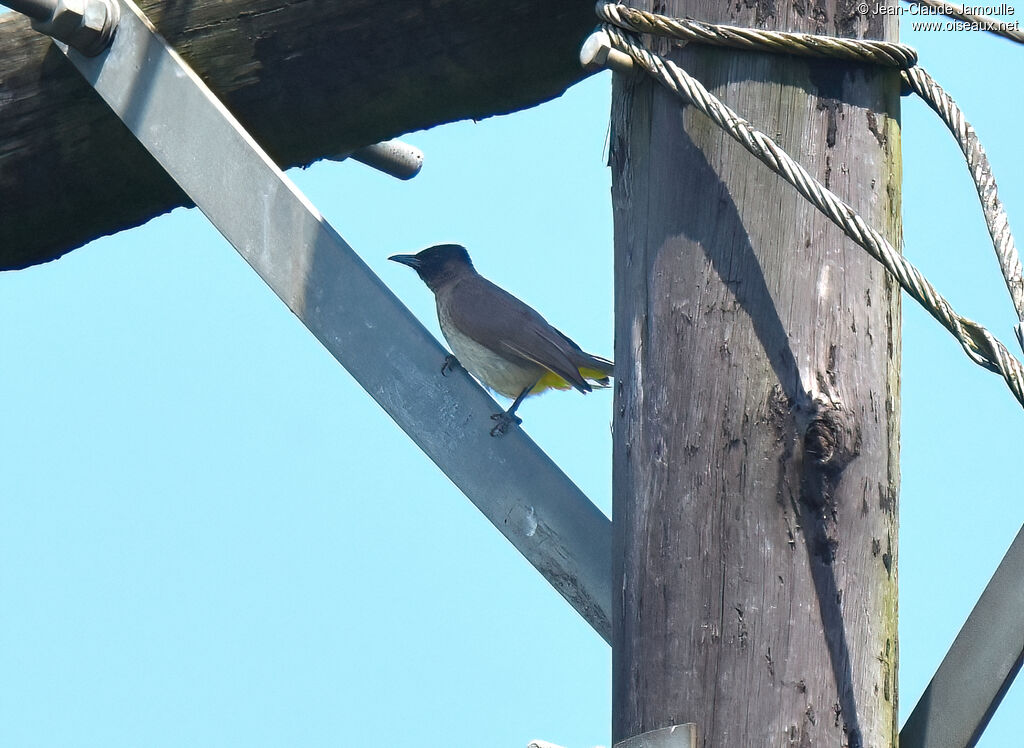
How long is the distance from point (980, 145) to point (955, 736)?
1.07 metres

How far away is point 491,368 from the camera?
518cm

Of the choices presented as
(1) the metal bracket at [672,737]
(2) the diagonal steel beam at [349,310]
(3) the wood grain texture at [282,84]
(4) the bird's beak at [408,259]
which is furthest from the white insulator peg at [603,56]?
(4) the bird's beak at [408,259]

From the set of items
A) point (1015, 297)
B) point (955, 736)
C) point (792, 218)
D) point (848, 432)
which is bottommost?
point (955, 736)

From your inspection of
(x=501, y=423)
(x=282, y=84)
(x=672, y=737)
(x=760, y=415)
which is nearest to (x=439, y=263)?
(x=282, y=84)

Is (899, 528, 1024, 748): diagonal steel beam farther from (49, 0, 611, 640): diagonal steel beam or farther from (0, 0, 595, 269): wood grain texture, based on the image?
(0, 0, 595, 269): wood grain texture

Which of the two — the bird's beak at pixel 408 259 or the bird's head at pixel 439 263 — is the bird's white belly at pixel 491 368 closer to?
the bird's head at pixel 439 263

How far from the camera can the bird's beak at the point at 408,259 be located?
6.29 metres

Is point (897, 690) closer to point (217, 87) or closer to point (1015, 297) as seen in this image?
point (1015, 297)

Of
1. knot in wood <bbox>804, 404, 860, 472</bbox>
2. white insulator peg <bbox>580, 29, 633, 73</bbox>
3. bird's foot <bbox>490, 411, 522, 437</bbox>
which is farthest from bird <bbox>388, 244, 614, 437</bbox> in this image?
knot in wood <bbox>804, 404, 860, 472</bbox>

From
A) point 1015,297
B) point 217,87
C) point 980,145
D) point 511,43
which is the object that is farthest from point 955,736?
point 217,87

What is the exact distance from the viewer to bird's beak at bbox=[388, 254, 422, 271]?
6285 millimetres

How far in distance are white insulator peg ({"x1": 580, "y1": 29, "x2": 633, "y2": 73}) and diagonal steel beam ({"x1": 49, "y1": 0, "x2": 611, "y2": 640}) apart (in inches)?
28.4

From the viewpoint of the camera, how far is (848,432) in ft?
6.66

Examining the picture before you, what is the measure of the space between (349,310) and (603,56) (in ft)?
2.71
